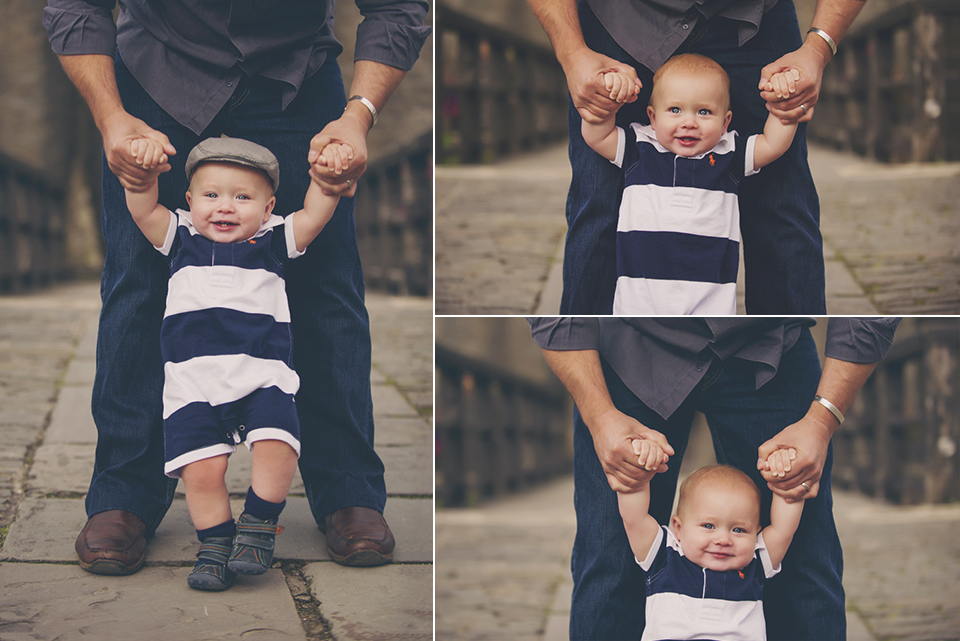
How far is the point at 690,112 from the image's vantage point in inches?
54.0

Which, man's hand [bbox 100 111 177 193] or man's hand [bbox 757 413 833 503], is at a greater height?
man's hand [bbox 100 111 177 193]

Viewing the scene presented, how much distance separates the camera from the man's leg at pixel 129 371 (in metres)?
1.51

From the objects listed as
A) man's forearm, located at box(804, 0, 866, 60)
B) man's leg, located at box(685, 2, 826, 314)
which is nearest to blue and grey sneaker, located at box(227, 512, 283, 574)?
man's leg, located at box(685, 2, 826, 314)

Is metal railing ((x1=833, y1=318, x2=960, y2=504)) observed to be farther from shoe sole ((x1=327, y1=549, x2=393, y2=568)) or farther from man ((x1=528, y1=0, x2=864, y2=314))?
shoe sole ((x1=327, y1=549, x2=393, y2=568))

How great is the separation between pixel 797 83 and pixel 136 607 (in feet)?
4.41

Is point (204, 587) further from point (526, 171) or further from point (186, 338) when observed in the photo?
point (526, 171)

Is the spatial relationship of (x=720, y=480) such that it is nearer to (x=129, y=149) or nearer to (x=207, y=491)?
(x=207, y=491)

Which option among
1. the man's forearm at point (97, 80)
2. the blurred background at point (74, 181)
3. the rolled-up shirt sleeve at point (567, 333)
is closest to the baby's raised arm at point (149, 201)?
the man's forearm at point (97, 80)

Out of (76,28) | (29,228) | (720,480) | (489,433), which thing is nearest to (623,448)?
(720,480)

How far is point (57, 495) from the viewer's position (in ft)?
5.98

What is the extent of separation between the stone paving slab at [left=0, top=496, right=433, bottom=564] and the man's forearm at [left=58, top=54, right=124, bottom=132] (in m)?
0.76

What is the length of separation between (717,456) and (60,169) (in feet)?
25.0

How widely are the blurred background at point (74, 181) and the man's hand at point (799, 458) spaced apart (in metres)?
2.18

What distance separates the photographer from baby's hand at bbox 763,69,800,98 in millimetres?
1327
